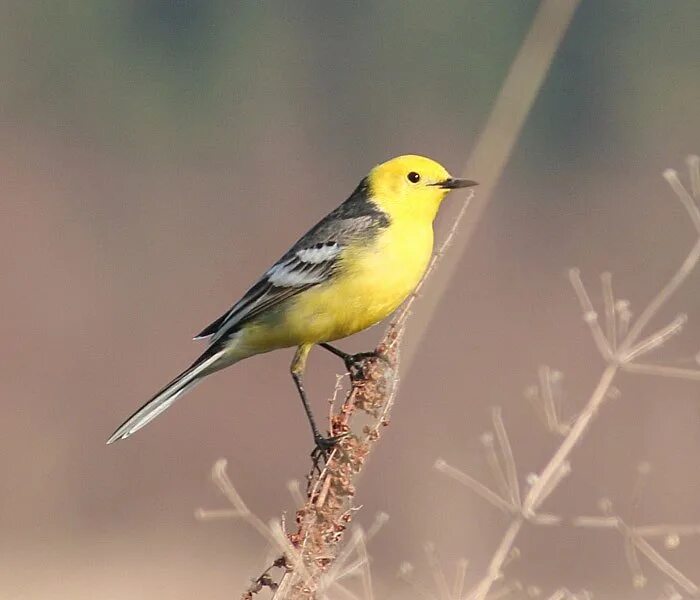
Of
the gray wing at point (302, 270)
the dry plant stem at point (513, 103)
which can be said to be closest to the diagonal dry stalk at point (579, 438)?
the dry plant stem at point (513, 103)

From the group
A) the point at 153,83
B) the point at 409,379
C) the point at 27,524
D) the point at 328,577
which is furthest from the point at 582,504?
the point at 153,83

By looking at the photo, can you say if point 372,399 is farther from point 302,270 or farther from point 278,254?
point 278,254

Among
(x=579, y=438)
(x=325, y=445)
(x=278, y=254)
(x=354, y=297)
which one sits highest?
(x=278, y=254)

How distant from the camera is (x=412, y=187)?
18.4 feet

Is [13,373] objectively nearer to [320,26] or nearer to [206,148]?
[206,148]

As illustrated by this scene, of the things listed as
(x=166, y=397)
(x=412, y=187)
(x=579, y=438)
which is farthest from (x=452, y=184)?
(x=579, y=438)

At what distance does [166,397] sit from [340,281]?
0.76 metres

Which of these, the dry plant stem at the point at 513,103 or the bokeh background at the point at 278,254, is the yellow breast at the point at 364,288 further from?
the bokeh background at the point at 278,254

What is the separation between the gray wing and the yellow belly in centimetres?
4

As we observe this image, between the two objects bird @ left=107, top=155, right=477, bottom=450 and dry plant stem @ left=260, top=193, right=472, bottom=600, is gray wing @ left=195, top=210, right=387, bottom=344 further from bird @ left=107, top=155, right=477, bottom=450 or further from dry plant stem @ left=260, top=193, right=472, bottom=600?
dry plant stem @ left=260, top=193, right=472, bottom=600

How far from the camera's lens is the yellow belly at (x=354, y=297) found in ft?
17.1

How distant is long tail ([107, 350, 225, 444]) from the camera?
499 centimetres

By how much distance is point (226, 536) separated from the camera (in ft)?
44.9

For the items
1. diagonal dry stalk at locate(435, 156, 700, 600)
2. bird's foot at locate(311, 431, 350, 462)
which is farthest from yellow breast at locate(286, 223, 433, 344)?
diagonal dry stalk at locate(435, 156, 700, 600)
